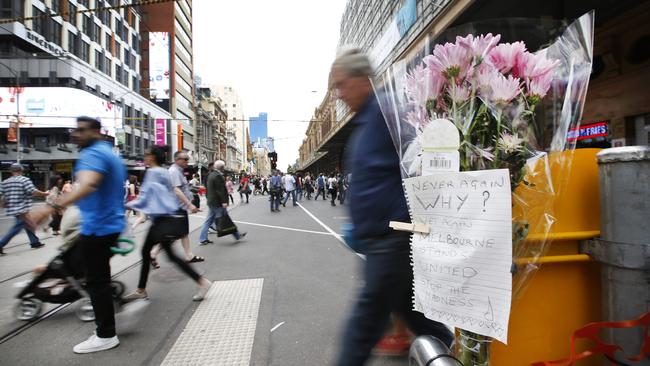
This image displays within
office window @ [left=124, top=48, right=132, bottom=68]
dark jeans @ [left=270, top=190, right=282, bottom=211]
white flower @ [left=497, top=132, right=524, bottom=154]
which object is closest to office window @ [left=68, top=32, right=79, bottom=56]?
office window @ [left=124, top=48, right=132, bottom=68]

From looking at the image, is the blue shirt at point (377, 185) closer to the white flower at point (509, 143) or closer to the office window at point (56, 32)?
the white flower at point (509, 143)

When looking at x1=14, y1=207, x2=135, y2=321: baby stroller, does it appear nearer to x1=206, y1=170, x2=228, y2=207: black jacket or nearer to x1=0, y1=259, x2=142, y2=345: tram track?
x1=0, y1=259, x2=142, y2=345: tram track

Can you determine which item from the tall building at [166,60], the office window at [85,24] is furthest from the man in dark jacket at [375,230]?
the tall building at [166,60]

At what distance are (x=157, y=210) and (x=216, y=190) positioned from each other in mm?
3763

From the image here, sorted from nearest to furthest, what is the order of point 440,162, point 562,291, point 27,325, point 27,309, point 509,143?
point 509,143 → point 440,162 → point 562,291 → point 27,325 → point 27,309

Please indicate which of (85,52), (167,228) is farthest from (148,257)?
(85,52)

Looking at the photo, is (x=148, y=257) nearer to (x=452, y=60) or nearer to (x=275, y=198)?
(x=452, y=60)

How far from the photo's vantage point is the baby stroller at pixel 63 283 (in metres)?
3.44

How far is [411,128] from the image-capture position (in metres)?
1.62

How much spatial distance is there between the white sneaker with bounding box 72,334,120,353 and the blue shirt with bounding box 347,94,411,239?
243cm

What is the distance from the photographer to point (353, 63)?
1.98 meters

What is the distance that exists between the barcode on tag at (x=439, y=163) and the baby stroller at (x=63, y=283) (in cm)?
295

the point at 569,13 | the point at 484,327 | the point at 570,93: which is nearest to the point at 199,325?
the point at 484,327

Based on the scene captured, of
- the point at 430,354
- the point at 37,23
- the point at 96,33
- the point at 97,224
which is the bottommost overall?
the point at 430,354
